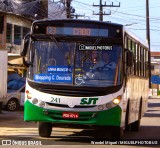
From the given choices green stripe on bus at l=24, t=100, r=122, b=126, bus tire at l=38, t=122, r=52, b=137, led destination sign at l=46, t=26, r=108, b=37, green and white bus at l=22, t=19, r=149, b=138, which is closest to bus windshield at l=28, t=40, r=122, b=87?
green and white bus at l=22, t=19, r=149, b=138

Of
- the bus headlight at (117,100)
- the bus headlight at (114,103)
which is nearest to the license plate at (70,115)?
the bus headlight at (114,103)

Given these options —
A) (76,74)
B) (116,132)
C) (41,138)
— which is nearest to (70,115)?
(76,74)

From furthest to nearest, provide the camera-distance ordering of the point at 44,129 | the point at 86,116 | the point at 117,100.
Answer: the point at 44,129, the point at 117,100, the point at 86,116

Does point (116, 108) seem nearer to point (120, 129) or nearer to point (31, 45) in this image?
point (120, 129)

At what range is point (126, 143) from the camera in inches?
515

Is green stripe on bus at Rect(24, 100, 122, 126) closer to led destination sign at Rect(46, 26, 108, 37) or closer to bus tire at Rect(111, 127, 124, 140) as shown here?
bus tire at Rect(111, 127, 124, 140)

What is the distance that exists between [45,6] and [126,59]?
3535cm

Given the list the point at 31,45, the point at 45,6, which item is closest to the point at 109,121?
the point at 31,45

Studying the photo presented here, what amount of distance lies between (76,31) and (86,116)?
2.26 m

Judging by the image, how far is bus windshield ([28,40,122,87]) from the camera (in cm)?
1254

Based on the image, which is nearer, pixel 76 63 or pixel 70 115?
pixel 70 115

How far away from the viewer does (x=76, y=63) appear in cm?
1263

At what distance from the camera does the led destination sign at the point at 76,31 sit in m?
12.9

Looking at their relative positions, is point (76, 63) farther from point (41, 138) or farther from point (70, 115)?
point (41, 138)
